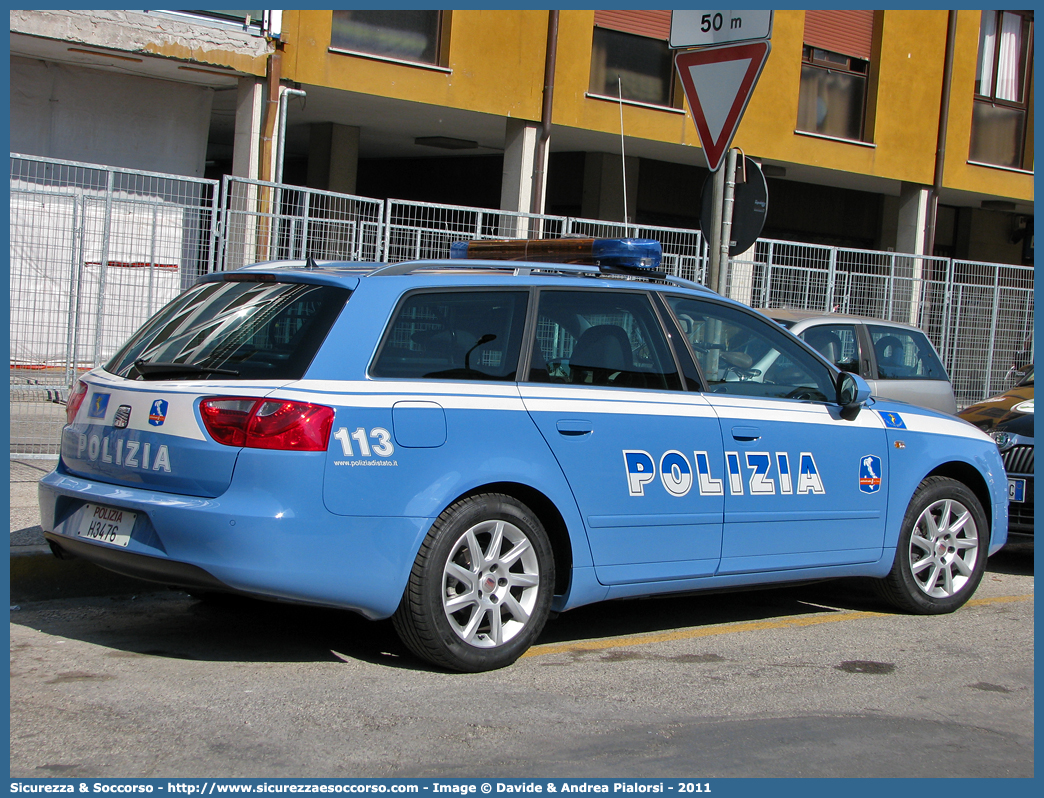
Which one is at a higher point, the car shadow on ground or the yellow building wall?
the yellow building wall

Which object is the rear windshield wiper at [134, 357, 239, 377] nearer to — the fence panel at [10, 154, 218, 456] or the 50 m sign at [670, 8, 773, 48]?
the 50 m sign at [670, 8, 773, 48]

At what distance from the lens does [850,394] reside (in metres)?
5.85

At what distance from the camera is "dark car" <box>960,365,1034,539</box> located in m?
7.83

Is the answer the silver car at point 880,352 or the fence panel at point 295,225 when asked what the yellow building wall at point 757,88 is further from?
the silver car at point 880,352

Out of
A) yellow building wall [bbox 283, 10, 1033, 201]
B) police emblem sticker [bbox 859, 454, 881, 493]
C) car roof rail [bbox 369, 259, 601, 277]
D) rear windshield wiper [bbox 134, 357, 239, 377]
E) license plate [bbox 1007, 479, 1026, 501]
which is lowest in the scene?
license plate [bbox 1007, 479, 1026, 501]

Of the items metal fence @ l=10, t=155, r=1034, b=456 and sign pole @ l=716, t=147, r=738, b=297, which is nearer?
sign pole @ l=716, t=147, r=738, b=297

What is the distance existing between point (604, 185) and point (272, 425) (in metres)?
17.3

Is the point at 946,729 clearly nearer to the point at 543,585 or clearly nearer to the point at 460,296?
the point at 543,585

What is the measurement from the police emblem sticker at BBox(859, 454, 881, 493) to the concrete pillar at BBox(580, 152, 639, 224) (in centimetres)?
1529

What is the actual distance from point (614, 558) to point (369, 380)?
139 cm

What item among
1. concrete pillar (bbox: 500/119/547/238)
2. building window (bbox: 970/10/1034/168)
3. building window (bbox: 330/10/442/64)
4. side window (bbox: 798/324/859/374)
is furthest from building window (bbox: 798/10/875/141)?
side window (bbox: 798/324/859/374)

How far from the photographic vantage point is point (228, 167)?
2291 cm

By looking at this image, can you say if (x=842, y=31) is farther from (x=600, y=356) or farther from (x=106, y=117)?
(x=600, y=356)

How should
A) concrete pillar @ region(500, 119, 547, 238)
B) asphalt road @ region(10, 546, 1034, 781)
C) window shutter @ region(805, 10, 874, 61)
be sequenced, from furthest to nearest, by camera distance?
window shutter @ region(805, 10, 874, 61) < concrete pillar @ region(500, 119, 547, 238) < asphalt road @ region(10, 546, 1034, 781)
